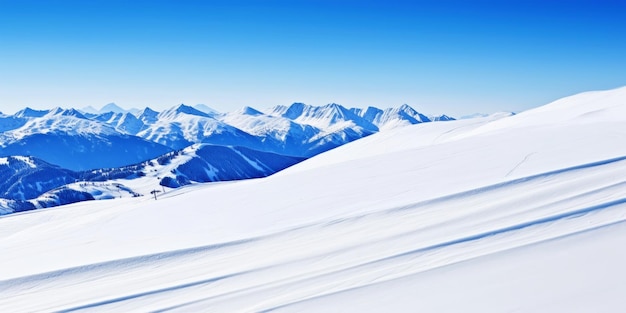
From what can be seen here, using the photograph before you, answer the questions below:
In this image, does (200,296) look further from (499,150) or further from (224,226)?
(499,150)

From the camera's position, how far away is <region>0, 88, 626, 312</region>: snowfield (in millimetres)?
7465

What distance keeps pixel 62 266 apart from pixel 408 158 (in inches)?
557

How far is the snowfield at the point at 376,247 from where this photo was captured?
746cm

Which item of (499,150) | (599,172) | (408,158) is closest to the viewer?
(599,172)

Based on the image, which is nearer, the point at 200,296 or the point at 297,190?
the point at 200,296

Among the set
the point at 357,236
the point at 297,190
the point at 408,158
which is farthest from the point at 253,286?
the point at 408,158

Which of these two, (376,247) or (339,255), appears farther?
(376,247)

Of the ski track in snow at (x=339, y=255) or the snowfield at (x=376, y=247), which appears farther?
the ski track in snow at (x=339, y=255)

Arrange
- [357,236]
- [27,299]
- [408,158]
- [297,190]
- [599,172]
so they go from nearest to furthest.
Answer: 1. [27,299]
2. [357,236]
3. [599,172]
4. [297,190]
5. [408,158]

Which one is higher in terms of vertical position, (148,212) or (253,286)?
(148,212)

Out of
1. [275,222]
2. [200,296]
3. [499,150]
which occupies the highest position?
[499,150]

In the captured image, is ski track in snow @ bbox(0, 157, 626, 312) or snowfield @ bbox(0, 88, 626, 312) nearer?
snowfield @ bbox(0, 88, 626, 312)

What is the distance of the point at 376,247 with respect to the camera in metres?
10.0

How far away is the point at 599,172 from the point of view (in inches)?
508
